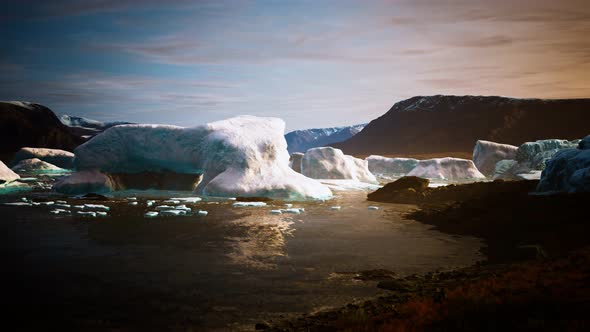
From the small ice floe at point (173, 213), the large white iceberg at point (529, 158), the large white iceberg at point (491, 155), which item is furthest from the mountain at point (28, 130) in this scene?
the large white iceberg at point (529, 158)

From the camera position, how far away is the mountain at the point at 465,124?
12850cm

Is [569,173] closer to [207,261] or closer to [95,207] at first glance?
[207,261]

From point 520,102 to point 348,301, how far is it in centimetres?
16020

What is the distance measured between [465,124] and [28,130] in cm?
13369

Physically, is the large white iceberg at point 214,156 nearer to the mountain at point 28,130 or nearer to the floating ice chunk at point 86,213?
the floating ice chunk at point 86,213

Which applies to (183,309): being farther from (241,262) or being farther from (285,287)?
(241,262)

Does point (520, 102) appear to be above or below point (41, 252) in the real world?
above

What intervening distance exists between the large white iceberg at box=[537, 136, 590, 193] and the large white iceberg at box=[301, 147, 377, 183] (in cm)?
2802

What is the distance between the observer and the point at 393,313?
716 cm

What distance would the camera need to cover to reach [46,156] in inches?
3120

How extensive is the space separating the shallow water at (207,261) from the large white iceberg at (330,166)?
28.7 metres

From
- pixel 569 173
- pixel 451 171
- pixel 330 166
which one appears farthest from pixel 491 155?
pixel 569 173

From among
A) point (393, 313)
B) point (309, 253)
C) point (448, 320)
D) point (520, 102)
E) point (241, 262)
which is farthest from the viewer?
point (520, 102)

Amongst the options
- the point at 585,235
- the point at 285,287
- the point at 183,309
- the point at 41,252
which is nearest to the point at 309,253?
the point at 285,287
